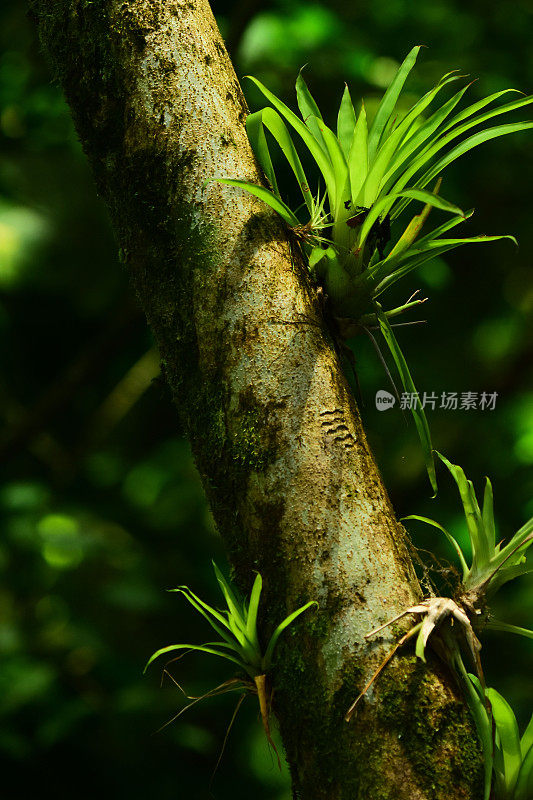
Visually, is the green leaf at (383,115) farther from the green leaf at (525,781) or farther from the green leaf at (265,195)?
the green leaf at (525,781)

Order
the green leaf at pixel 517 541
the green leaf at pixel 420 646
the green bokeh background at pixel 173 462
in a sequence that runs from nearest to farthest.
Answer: the green leaf at pixel 420 646, the green leaf at pixel 517 541, the green bokeh background at pixel 173 462

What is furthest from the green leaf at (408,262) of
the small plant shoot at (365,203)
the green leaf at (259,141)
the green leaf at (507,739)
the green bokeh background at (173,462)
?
the green bokeh background at (173,462)

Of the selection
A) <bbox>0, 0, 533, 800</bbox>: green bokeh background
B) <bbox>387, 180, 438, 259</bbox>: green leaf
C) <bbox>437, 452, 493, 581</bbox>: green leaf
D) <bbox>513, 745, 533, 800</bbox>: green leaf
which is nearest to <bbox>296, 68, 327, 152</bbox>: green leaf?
<bbox>387, 180, 438, 259</bbox>: green leaf

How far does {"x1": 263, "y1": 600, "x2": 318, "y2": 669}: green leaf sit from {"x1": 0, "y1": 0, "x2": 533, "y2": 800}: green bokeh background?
35.4 inches

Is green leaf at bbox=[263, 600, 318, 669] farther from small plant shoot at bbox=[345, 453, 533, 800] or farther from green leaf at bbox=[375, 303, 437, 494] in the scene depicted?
green leaf at bbox=[375, 303, 437, 494]

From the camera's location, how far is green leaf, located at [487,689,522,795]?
0.48 metres

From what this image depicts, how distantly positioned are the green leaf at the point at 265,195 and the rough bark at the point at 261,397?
1 cm

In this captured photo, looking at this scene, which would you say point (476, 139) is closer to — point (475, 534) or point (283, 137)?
point (283, 137)

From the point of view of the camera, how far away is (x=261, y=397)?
0.49 metres

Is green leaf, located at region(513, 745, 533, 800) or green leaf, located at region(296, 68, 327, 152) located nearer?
green leaf, located at region(513, 745, 533, 800)

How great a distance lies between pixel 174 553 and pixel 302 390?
1059 mm

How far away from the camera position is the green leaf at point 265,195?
0.50m

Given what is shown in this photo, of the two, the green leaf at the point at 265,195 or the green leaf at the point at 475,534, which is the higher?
the green leaf at the point at 265,195

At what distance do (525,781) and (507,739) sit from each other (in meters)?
0.03
